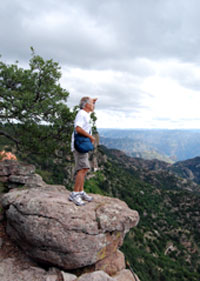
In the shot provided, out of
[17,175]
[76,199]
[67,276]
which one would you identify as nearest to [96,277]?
[67,276]

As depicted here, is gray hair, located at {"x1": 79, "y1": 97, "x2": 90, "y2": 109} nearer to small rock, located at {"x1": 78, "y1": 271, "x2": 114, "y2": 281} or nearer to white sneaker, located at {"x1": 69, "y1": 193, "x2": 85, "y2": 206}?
white sneaker, located at {"x1": 69, "y1": 193, "x2": 85, "y2": 206}

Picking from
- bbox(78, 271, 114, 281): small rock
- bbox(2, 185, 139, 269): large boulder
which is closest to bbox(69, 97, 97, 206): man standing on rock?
bbox(2, 185, 139, 269): large boulder

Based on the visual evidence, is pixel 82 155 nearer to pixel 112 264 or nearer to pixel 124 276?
pixel 112 264

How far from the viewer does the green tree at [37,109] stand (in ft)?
41.2

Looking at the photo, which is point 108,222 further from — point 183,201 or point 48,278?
point 183,201

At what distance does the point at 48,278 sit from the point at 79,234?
5.22ft

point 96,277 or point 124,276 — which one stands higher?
point 96,277

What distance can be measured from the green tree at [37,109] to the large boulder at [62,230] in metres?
6.89

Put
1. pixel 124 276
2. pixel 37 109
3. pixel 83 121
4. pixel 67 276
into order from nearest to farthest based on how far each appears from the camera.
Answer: pixel 67 276 < pixel 124 276 < pixel 83 121 < pixel 37 109

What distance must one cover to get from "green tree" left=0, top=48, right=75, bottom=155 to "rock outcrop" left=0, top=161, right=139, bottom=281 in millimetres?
6640

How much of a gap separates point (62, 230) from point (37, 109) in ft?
29.2

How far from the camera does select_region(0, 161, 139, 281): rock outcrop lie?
6.16 m

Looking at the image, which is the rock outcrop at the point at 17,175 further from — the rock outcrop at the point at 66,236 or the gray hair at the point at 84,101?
the gray hair at the point at 84,101

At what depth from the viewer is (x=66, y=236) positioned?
6234mm
